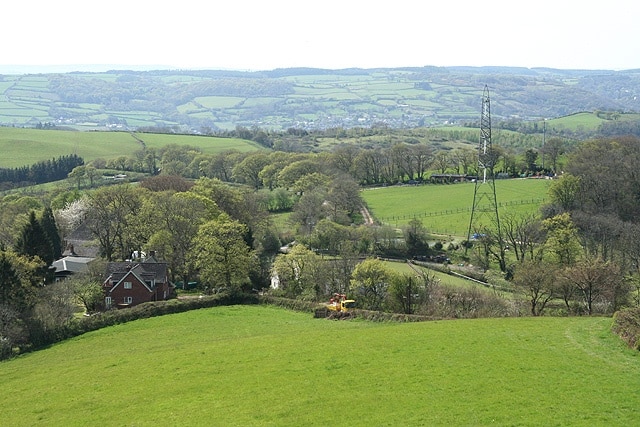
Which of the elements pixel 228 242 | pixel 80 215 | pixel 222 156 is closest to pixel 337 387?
pixel 228 242

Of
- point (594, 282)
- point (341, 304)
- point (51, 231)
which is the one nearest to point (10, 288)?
point (341, 304)

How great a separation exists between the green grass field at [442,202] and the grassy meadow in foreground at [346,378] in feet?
148

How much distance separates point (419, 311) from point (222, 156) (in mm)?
88966

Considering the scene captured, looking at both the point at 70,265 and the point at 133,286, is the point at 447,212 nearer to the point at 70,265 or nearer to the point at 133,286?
the point at 133,286

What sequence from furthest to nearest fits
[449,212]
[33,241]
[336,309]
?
[449,212]
[33,241]
[336,309]

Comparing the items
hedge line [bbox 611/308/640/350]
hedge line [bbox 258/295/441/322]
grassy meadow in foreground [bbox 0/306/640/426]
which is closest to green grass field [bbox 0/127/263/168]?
hedge line [bbox 258/295/441/322]

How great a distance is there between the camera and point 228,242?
48469mm

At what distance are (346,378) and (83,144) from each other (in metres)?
141

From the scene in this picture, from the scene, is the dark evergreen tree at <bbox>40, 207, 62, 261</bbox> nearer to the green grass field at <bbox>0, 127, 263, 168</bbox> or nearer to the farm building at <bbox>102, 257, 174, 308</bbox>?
the farm building at <bbox>102, 257, 174, 308</bbox>

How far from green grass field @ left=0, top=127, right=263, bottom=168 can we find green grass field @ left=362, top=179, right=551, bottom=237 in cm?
6081

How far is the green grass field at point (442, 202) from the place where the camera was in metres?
80.6

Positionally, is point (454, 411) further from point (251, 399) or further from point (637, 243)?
point (637, 243)

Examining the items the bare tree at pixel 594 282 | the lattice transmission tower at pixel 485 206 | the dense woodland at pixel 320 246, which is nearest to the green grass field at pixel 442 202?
the lattice transmission tower at pixel 485 206

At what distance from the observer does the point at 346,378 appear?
24.4 meters
